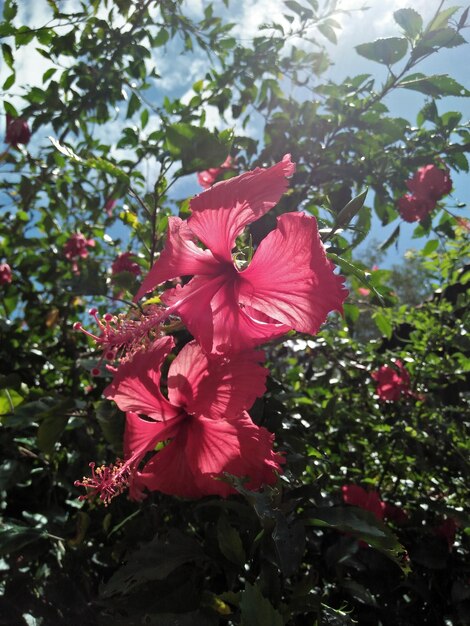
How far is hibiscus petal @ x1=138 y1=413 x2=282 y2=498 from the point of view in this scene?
82 cm

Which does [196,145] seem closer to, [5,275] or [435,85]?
[435,85]

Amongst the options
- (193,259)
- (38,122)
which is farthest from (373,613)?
(38,122)

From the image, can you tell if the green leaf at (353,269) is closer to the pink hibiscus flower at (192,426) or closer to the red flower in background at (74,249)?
the pink hibiscus flower at (192,426)

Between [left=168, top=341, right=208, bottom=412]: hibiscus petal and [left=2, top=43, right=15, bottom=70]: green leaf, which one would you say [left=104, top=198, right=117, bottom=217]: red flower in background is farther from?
[left=168, top=341, right=208, bottom=412]: hibiscus petal

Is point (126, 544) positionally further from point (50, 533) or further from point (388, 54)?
point (388, 54)

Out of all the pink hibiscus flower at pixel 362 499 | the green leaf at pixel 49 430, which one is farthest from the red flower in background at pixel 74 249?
the pink hibiscus flower at pixel 362 499

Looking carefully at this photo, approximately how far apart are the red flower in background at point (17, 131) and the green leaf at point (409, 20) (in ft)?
5.84

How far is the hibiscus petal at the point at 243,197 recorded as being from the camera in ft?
2.45

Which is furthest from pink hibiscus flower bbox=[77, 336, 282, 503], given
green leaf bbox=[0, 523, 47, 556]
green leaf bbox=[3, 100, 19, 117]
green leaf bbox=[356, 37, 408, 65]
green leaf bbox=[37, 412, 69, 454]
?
green leaf bbox=[3, 100, 19, 117]

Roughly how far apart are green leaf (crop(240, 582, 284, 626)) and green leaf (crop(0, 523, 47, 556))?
74 cm

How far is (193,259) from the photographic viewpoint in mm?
909

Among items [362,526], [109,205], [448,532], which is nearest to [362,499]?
[448,532]

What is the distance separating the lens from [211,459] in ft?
2.91

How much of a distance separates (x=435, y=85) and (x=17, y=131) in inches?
75.6
